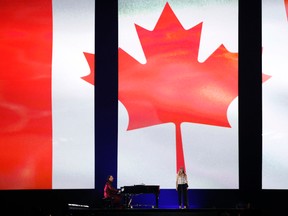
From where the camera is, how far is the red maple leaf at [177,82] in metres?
16.6

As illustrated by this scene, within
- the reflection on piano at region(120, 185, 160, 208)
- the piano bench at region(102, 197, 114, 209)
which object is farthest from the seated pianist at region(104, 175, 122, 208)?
the reflection on piano at region(120, 185, 160, 208)

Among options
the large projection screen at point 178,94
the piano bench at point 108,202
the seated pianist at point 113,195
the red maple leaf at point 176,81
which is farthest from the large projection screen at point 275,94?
the piano bench at point 108,202

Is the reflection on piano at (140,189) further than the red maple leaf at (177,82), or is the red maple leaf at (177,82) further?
the red maple leaf at (177,82)

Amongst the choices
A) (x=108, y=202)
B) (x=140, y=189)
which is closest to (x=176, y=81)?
(x=140, y=189)

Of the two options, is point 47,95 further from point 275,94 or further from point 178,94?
point 275,94

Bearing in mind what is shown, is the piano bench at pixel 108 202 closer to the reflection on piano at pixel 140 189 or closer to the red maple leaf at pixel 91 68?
the reflection on piano at pixel 140 189

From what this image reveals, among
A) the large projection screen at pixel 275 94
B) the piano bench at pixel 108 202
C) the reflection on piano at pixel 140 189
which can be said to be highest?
the large projection screen at pixel 275 94

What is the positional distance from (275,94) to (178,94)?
2.34 metres

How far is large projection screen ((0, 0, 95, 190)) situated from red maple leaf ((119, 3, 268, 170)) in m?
1.19

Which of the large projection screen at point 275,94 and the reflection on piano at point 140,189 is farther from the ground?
the large projection screen at point 275,94

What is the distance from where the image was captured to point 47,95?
1677cm

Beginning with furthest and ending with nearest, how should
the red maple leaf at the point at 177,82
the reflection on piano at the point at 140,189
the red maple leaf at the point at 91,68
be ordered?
the red maple leaf at the point at 91,68 < the red maple leaf at the point at 177,82 < the reflection on piano at the point at 140,189

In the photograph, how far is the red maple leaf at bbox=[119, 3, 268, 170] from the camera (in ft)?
54.5

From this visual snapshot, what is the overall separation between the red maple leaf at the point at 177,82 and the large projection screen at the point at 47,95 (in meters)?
1.19
